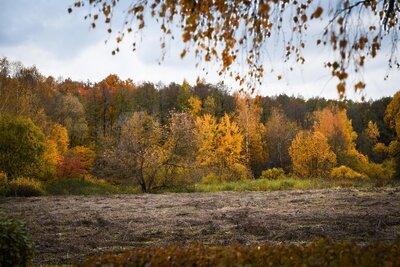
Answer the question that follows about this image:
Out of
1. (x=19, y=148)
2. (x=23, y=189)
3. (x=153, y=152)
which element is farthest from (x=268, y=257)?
(x=19, y=148)

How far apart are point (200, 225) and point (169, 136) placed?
16371mm

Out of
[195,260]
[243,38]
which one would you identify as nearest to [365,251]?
[195,260]

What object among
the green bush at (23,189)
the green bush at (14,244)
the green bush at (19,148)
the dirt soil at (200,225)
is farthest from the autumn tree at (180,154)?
the green bush at (14,244)

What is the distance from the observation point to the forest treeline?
2677 centimetres

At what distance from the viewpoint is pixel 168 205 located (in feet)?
55.4

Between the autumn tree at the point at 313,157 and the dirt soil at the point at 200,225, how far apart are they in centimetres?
1926

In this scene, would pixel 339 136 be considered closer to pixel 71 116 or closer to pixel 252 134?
pixel 252 134

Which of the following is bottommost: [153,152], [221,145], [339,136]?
[153,152]

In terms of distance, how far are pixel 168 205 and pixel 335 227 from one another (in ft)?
26.9

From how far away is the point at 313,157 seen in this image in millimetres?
35500

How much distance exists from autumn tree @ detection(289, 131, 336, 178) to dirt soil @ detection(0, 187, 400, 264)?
19.3 meters

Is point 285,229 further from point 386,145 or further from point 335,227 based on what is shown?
point 386,145

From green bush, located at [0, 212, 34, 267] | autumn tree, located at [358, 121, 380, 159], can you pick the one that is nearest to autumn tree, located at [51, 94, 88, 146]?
autumn tree, located at [358, 121, 380, 159]

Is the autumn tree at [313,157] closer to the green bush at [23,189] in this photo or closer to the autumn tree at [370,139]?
the autumn tree at [370,139]
